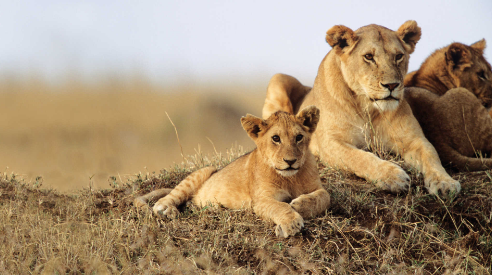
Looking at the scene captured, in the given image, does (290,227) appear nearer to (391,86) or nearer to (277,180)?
(277,180)

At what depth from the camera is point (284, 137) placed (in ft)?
12.4

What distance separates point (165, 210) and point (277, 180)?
107 cm

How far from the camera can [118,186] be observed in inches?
211

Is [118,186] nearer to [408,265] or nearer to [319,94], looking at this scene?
[319,94]

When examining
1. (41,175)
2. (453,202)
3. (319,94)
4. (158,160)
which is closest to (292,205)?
(453,202)

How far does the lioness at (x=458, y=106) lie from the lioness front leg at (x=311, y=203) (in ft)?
7.12

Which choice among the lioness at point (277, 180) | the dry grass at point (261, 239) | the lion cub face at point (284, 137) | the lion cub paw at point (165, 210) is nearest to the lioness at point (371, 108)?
the dry grass at point (261, 239)

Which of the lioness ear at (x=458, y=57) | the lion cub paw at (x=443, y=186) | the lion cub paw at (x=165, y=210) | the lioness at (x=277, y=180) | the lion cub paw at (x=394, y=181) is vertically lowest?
the lion cub paw at (x=443, y=186)

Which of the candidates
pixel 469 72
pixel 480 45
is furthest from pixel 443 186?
pixel 480 45

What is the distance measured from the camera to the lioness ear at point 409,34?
5055 mm

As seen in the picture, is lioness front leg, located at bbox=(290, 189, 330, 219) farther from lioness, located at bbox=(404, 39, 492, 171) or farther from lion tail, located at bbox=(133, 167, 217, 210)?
lioness, located at bbox=(404, 39, 492, 171)

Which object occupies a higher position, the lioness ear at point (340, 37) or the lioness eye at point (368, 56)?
the lioness ear at point (340, 37)

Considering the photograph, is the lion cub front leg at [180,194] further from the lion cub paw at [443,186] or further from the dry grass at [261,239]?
the lion cub paw at [443,186]

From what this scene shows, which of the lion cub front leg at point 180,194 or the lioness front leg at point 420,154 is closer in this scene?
the lion cub front leg at point 180,194
